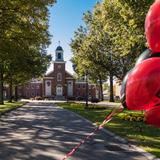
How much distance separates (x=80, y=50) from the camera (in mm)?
50438

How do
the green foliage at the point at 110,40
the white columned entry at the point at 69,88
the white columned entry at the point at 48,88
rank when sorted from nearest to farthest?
the green foliage at the point at 110,40
the white columned entry at the point at 48,88
the white columned entry at the point at 69,88

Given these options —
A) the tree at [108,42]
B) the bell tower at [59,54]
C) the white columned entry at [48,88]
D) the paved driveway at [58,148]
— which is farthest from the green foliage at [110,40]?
the white columned entry at [48,88]

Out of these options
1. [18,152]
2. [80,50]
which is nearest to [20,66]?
[80,50]

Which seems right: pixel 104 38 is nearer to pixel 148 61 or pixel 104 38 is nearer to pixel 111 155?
pixel 111 155

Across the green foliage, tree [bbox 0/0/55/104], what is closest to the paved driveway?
the green foliage

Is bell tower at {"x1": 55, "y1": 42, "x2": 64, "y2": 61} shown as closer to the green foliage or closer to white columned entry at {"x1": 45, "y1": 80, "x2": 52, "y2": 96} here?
white columned entry at {"x1": 45, "y1": 80, "x2": 52, "y2": 96}

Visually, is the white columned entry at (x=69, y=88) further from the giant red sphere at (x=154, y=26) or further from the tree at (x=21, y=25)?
the giant red sphere at (x=154, y=26)

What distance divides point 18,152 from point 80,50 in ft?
121

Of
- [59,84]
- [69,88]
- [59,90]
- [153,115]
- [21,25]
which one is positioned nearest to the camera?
[153,115]

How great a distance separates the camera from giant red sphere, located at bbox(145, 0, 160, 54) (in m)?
2.35

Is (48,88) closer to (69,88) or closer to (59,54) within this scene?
(69,88)

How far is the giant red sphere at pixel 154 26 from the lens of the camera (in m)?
2.35

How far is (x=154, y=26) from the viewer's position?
2.38 meters

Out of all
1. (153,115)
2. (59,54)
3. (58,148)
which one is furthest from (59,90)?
(153,115)
